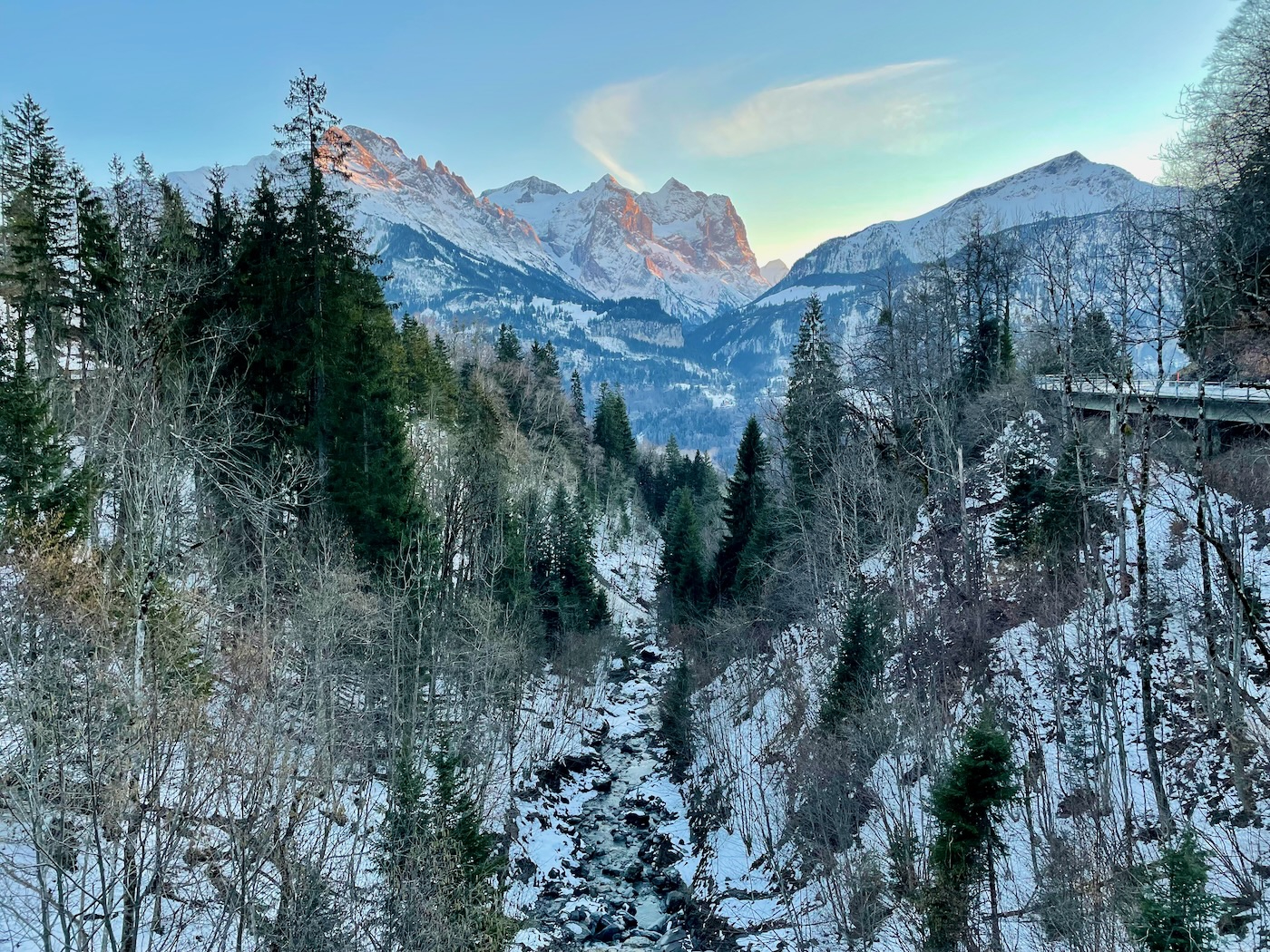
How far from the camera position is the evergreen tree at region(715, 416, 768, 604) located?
38.6 meters

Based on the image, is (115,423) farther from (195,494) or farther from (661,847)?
(661,847)

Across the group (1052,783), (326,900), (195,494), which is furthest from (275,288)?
(1052,783)

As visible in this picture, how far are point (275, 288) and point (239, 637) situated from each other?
38.4 feet

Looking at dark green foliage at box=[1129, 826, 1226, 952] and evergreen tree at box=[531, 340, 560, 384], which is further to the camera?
evergreen tree at box=[531, 340, 560, 384]

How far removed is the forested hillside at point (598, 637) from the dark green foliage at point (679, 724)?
0.23 m

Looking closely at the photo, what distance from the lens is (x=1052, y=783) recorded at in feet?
49.8

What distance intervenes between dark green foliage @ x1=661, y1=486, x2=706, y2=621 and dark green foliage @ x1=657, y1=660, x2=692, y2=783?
862 cm

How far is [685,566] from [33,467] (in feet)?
107

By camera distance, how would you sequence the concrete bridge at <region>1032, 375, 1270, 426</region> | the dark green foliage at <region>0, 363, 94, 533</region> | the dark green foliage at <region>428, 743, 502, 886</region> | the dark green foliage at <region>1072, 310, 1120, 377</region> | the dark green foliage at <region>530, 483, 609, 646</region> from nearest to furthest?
1. the dark green foliage at <region>1072, 310, 1120, 377</region>
2. the dark green foliage at <region>428, 743, 502, 886</region>
3. the dark green foliage at <region>0, 363, 94, 533</region>
4. the concrete bridge at <region>1032, 375, 1270, 426</region>
5. the dark green foliage at <region>530, 483, 609, 646</region>

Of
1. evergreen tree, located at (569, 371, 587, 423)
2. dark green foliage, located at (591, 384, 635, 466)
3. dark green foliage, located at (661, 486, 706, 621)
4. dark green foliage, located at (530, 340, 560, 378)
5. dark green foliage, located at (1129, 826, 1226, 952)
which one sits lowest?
dark green foliage, located at (661, 486, 706, 621)

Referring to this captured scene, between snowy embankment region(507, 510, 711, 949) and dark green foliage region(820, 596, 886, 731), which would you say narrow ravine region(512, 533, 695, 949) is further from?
dark green foliage region(820, 596, 886, 731)

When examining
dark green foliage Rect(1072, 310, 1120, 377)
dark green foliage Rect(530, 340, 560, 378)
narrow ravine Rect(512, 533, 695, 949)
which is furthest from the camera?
dark green foliage Rect(530, 340, 560, 378)

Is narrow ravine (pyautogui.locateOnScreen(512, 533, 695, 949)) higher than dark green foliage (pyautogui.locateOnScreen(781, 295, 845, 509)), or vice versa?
dark green foliage (pyautogui.locateOnScreen(781, 295, 845, 509))

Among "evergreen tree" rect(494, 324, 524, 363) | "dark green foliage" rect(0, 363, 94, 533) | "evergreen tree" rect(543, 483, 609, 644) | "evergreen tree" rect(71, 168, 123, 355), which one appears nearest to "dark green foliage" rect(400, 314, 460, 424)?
"evergreen tree" rect(543, 483, 609, 644)
